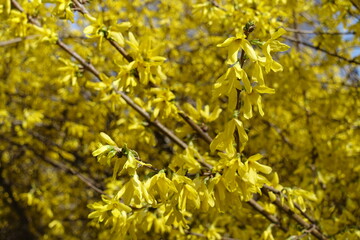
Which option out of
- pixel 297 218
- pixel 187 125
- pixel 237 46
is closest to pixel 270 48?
pixel 237 46

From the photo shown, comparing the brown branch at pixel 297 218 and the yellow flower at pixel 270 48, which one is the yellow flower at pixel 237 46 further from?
the brown branch at pixel 297 218

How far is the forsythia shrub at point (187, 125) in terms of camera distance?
4.33ft

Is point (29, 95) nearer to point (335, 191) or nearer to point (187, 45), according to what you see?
point (187, 45)

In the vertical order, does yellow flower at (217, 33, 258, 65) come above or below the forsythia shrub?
above

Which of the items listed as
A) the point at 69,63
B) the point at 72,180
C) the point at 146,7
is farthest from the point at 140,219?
the point at 146,7

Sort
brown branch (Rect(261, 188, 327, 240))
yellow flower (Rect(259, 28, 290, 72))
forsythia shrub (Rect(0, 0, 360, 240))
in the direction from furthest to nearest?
brown branch (Rect(261, 188, 327, 240)) < forsythia shrub (Rect(0, 0, 360, 240)) < yellow flower (Rect(259, 28, 290, 72))

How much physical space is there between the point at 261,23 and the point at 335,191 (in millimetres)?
1494

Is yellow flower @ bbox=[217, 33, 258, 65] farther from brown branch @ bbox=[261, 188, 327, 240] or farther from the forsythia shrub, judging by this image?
brown branch @ bbox=[261, 188, 327, 240]

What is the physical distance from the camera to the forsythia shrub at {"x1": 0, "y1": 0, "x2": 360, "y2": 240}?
1.32 m

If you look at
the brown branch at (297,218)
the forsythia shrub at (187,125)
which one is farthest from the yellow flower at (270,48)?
the brown branch at (297,218)

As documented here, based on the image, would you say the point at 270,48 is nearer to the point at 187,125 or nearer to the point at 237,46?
the point at 237,46

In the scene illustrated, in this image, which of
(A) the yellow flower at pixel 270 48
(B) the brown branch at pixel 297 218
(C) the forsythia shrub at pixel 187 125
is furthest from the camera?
(B) the brown branch at pixel 297 218

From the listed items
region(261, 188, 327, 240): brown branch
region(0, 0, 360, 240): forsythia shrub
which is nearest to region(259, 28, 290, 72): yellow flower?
region(0, 0, 360, 240): forsythia shrub

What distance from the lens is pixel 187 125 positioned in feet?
7.05
